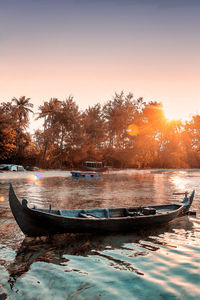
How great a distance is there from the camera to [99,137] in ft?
188

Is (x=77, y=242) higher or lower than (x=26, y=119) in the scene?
lower

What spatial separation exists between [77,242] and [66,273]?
2.06 metres

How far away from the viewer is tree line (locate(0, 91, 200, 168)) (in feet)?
160

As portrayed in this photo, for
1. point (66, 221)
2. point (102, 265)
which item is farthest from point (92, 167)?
point (102, 265)

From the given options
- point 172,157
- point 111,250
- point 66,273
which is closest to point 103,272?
point 66,273

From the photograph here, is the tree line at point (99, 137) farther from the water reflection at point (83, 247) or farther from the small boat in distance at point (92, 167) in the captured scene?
the water reflection at point (83, 247)

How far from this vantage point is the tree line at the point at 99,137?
48.7 meters

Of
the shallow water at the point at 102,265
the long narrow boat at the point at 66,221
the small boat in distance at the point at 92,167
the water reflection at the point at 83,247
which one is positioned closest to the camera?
the shallow water at the point at 102,265

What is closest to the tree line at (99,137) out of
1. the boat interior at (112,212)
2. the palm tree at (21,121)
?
the palm tree at (21,121)

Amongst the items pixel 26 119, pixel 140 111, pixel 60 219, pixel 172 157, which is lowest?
pixel 60 219

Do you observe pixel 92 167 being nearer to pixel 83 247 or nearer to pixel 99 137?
pixel 99 137

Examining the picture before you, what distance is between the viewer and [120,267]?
586cm

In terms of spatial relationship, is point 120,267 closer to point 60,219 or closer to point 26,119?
point 60,219

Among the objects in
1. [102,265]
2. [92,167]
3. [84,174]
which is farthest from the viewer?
[92,167]
